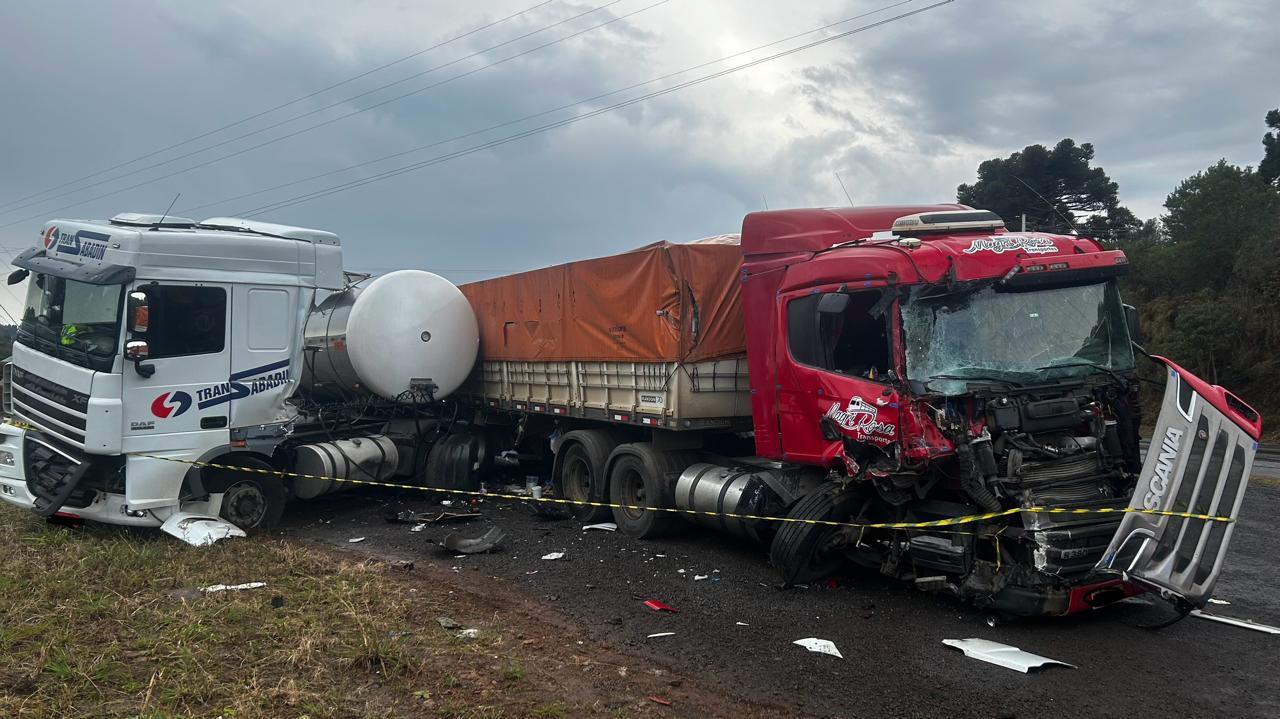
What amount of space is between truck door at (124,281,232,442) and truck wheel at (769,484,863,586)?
19.5 feet

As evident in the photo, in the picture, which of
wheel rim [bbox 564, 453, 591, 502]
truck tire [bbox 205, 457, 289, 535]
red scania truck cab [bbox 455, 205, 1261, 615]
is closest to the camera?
red scania truck cab [bbox 455, 205, 1261, 615]

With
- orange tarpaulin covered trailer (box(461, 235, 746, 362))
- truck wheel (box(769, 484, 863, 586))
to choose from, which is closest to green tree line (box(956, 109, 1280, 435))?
orange tarpaulin covered trailer (box(461, 235, 746, 362))

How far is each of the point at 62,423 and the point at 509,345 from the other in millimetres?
5003

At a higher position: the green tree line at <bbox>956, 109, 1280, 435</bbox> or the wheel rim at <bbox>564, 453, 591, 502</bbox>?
the green tree line at <bbox>956, 109, 1280, 435</bbox>

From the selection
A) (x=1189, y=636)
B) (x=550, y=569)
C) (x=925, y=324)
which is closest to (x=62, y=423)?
(x=550, y=569)

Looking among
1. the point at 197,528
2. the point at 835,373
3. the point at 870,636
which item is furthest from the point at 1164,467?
the point at 197,528

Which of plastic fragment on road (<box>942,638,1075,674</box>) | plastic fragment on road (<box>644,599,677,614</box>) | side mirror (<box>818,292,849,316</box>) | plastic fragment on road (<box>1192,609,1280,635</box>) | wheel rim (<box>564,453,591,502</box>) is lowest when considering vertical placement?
plastic fragment on road (<box>644,599,677,614</box>)

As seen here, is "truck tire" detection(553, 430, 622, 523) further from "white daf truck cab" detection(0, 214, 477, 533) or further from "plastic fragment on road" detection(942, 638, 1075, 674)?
"plastic fragment on road" detection(942, 638, 1075, 674)

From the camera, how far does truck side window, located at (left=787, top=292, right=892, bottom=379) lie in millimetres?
6629

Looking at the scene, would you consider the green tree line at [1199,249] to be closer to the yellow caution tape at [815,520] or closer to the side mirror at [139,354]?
the yellow caution tape at [815,520]

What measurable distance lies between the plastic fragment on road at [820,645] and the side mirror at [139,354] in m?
6.60

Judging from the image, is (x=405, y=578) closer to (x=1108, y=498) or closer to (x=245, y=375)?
(x=245, y=375)

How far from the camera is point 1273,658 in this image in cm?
529

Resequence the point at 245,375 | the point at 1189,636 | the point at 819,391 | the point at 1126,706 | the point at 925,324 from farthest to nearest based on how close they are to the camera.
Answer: the point at 245,375
the point at 819,391
the point at 925,324
the point at 1189,636
the point at 1126,706
